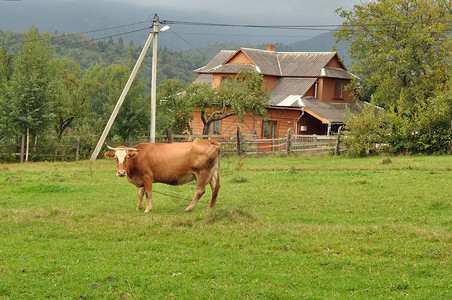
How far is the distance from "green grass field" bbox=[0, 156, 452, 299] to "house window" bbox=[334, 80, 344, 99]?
92.9 feet

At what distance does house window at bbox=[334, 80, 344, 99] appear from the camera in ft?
154

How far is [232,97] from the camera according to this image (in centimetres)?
3859

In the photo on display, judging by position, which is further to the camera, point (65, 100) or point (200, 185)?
point (65, 100)

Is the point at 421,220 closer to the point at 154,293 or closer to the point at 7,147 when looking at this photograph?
the point at 154,293

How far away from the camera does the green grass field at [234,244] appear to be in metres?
8.77

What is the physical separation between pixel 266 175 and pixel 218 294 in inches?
578

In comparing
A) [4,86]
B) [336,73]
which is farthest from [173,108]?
[336,73]

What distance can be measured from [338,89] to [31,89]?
25.1 metres

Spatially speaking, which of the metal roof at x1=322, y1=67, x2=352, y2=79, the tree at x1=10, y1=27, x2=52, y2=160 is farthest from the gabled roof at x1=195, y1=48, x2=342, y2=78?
the tree at x1=10, y1=27, x2=52, y2=160

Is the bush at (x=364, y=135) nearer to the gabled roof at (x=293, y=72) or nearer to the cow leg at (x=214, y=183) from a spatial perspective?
the gabled roof at (x=293, y=72)

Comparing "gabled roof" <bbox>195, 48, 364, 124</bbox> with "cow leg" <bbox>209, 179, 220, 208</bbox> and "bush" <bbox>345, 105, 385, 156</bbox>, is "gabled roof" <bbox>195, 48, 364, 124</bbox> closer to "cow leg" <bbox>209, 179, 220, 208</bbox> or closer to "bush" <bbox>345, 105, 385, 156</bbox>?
"bush" <bbox>345, 105, 385, 156</bbox>

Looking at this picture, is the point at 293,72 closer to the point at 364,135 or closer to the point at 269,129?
the point at 269,129

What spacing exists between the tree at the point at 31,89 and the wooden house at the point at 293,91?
1264 centimetres

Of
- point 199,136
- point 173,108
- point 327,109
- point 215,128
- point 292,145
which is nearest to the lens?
point 199,136
